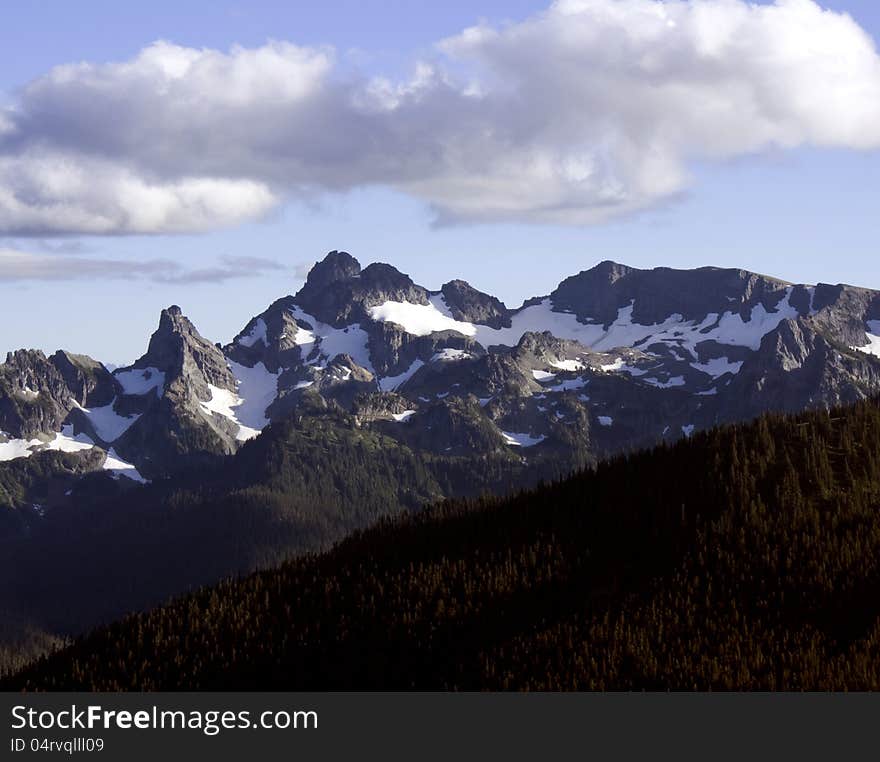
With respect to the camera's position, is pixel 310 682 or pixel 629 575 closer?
pixel 310 682

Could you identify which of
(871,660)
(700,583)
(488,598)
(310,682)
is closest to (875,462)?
(700,583)

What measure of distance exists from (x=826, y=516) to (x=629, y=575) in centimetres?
3138

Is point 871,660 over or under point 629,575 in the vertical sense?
under

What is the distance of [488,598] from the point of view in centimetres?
19788

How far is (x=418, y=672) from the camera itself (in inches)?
6954
